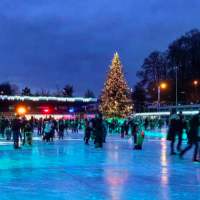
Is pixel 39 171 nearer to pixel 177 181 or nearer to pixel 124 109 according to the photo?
pixel 177 181

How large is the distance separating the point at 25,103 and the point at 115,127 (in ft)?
174

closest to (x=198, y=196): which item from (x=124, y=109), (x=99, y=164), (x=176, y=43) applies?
(x=99, y=164)

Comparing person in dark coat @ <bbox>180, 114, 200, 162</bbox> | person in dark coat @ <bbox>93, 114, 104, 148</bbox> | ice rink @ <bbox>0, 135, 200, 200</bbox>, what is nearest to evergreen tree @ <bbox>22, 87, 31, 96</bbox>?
person in dark coat @ <bbox>93, 114, 104, 148</bbox>

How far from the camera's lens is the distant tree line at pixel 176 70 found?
91.2 meters

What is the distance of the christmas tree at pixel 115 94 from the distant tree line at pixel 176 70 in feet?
79.9

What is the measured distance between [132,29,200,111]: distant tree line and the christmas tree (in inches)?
958

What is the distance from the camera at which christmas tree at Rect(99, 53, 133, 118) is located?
61.8 metres

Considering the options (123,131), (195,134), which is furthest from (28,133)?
(123,131)

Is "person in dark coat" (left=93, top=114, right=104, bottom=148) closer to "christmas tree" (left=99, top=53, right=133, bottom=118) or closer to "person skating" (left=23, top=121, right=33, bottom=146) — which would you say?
"person skating" (left=23, top=121, right=33, bottom=146)

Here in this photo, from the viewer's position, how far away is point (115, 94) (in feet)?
203

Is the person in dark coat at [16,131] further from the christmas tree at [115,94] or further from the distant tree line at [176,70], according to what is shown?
the distant tree line at [176,70]

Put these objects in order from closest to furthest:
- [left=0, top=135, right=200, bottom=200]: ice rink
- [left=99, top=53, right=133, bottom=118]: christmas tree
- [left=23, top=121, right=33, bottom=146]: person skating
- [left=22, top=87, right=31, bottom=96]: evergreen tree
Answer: [left=0, top=135, right=200, bottom=200]: ice rink, [left=23, top=121, right=33, bottom=146]: person skating, [left=99, top=53, right=133, bottom=118]: christmas tree, [left=22, top=87, right=31, bottom=96]: evergreen tree

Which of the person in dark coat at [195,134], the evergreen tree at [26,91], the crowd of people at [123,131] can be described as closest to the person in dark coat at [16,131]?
the crowd of people at [123,131]

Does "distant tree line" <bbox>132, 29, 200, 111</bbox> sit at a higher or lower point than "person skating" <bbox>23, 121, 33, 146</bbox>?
higher
